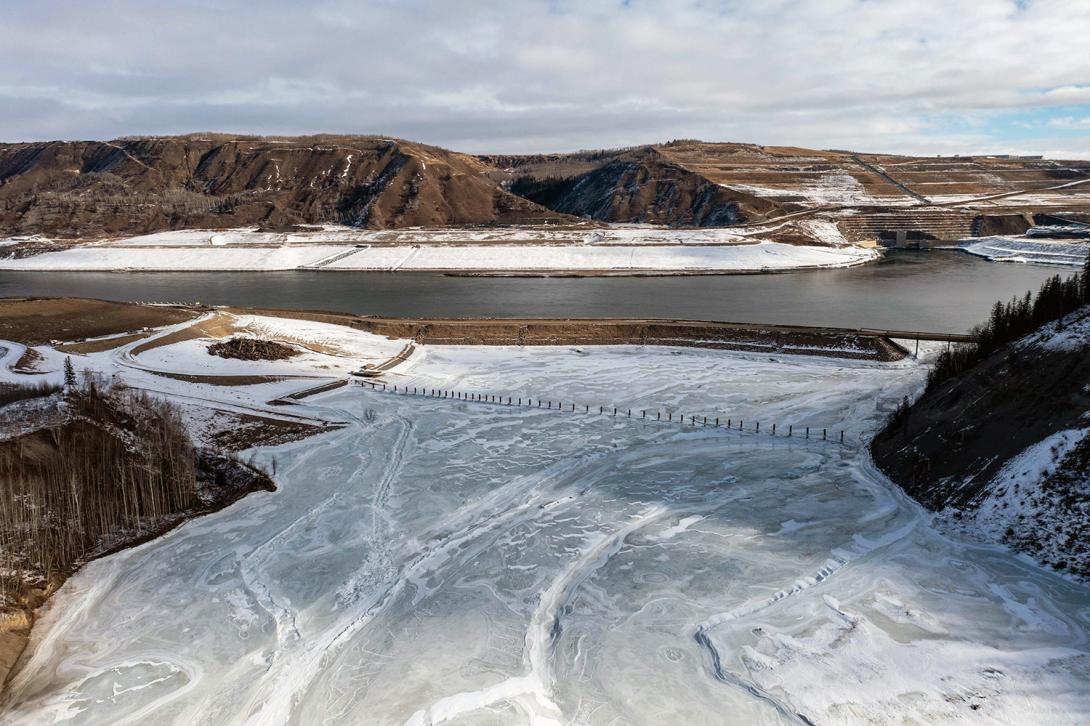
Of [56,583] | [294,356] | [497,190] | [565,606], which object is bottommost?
[56,583]

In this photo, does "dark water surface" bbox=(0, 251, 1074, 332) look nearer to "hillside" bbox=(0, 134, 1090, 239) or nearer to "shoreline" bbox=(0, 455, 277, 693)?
"hillside" bbox=(0, 134, 1090, 239)

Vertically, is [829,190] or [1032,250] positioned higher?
[829,190]

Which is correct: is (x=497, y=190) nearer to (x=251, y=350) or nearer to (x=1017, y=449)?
(x=251, y=350)

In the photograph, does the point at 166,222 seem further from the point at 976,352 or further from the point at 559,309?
the point at 976,352

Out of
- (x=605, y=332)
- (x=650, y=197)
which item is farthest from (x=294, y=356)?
(x=650, y=197)

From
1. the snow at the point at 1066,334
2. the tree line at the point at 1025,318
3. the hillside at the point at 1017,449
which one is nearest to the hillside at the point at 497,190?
the tree line at the point at 1025,318

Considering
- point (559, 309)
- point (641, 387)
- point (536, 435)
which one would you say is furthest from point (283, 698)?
point (559, 309)

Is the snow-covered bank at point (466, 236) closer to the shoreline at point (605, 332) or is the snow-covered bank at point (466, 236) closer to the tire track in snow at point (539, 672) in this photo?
the shoreline at point (605, 332)
